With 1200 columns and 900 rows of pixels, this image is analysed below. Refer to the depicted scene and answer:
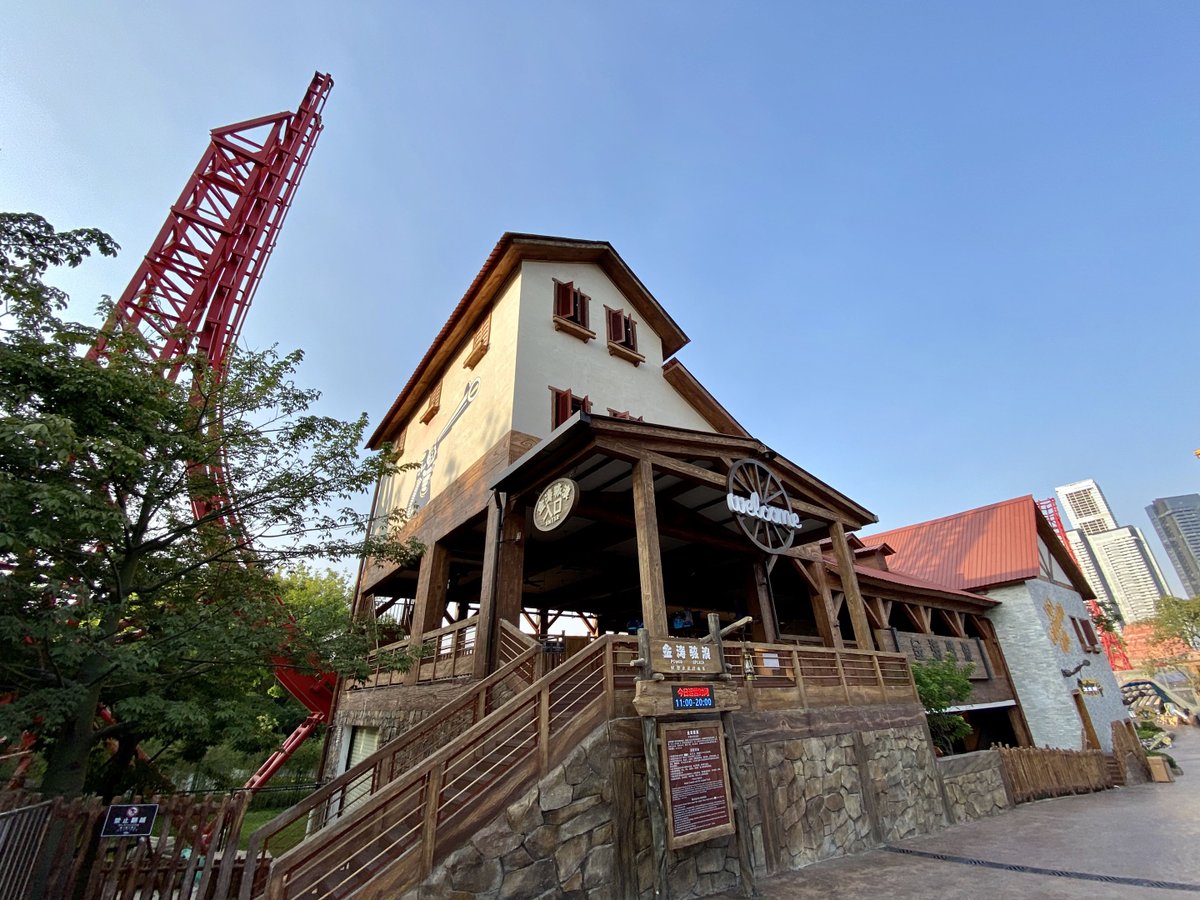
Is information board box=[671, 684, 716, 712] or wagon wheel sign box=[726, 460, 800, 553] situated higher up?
wagon wheel sign box=[726, 460, 800, 553]

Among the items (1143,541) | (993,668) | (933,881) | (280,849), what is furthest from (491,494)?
(1143,541)

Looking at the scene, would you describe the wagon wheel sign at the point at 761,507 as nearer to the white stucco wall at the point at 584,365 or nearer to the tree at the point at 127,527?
the white stucco wall at the point at 584,365

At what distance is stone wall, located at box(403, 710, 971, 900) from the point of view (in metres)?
5.30

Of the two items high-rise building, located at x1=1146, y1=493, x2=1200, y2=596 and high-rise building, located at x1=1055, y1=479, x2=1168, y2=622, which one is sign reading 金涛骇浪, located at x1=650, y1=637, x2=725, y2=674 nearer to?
high-rise building, located at x1=1055, y1=479, x2=1168, y2=622

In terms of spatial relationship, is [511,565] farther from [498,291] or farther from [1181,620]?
[1181,620]

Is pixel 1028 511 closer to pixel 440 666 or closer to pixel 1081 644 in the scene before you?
pixel 1081 644

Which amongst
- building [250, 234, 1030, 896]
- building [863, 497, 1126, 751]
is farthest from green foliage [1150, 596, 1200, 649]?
building [250, 234, 1030, 896]

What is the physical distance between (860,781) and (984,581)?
1626cm

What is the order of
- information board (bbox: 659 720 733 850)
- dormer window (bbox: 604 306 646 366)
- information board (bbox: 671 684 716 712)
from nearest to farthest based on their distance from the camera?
information board (bbox: 659 720 733 850), information board (bbox: 671 684 716 712), dormer window (bbox: 604 306 646 366)

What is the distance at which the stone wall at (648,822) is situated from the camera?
17.4 feet

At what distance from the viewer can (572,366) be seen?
1313cm

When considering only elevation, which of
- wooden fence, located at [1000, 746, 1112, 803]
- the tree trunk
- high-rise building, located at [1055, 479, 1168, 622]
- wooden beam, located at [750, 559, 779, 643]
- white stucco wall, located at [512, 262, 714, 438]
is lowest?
wooden fence, located at [1000, 746, 1112, 803]

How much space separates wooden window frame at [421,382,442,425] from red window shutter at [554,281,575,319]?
4.61 meters

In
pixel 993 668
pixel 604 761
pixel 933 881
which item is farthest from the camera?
pixel 993 668
